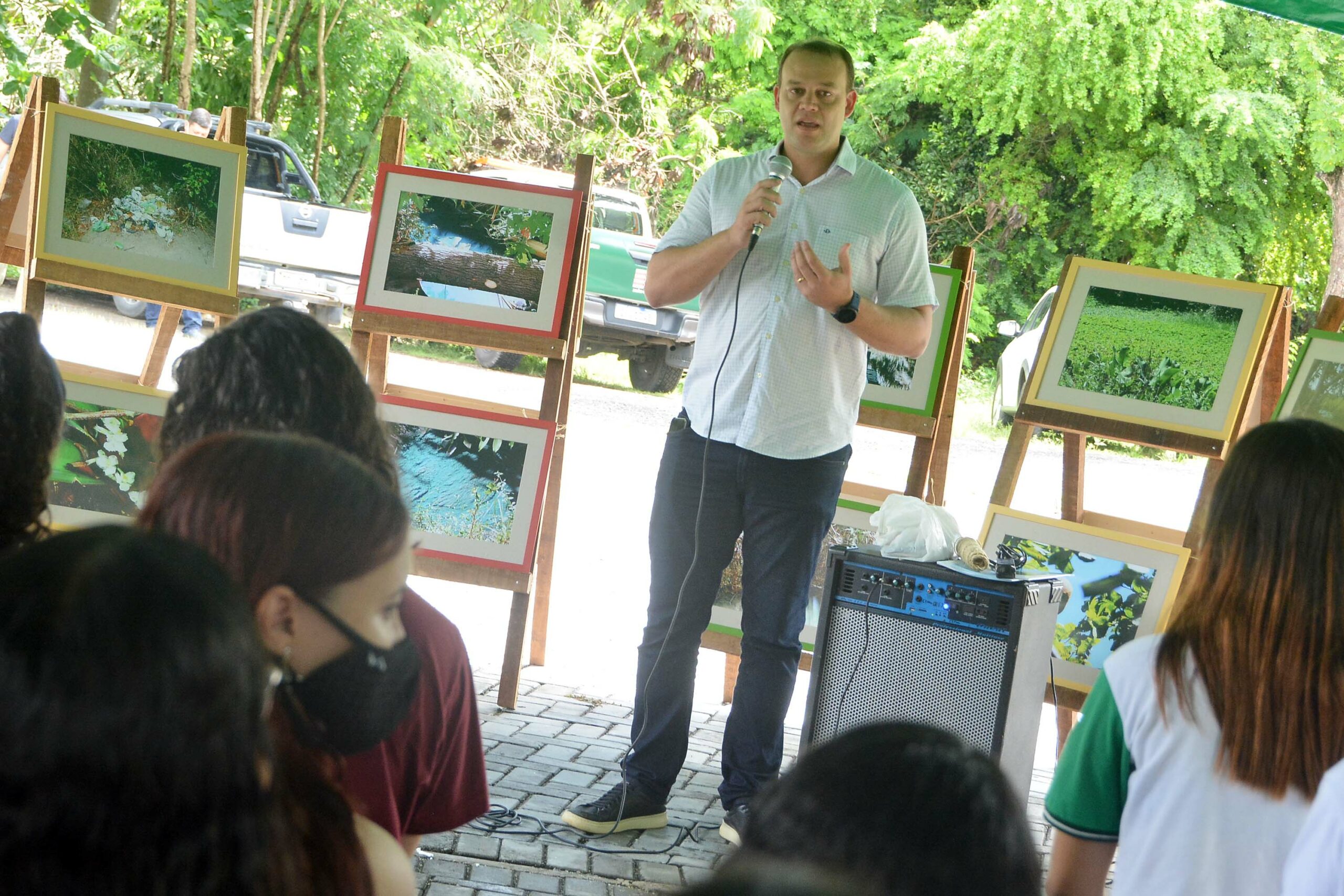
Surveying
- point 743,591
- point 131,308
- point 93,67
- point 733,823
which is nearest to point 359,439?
point 743,591

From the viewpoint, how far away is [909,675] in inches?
131

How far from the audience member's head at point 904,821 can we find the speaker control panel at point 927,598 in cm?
251

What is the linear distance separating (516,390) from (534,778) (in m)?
8.95

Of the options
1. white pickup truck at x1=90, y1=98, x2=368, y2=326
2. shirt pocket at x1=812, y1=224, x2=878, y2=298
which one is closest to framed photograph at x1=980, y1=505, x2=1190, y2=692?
shirt pocket at x1=812, y1=224, x2=878, y2=298

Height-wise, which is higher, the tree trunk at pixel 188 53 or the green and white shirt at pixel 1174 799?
the tree trunk at pixel 188 53

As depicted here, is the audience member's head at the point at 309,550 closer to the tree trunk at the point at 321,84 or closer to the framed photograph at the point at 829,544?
the framed photograph at the point at 829,544

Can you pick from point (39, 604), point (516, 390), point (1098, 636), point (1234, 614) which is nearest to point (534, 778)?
point (1098, 636)

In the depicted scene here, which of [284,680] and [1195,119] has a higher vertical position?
[1195,119]

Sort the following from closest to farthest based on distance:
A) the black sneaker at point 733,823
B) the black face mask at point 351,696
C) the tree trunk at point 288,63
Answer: the black face mask at point 351,696, the black sneaker at point 733,823, the tree trunk at point 288,63

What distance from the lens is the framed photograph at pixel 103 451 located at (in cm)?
435

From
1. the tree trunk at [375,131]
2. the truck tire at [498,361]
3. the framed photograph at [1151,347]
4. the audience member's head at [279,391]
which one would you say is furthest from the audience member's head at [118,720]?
the tree trunk at [375,131]

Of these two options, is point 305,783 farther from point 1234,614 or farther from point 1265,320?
point 1265,320

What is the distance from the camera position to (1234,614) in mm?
1678

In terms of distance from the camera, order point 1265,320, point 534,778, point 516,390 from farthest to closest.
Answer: point 516,390 → point 1265,320 → point 534,778
